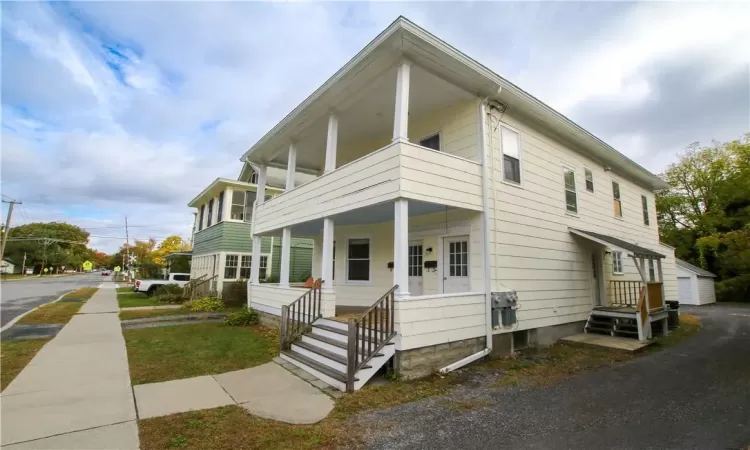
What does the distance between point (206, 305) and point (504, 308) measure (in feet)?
43.2

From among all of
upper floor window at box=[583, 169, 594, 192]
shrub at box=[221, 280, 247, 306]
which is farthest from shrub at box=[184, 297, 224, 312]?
upper floor window at box=[583, 169, 594, 192]

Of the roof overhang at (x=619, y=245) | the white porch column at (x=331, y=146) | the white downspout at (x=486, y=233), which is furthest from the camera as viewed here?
the roof overhang at (x=619, y=245)

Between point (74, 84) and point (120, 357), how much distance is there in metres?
9.22

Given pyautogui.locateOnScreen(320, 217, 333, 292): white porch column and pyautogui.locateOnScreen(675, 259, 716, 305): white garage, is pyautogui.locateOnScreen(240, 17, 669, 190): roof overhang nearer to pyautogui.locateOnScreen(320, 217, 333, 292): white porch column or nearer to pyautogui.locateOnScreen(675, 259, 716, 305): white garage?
pyautogui.locateOnScreen(320, 217, 333, 292): white porch column

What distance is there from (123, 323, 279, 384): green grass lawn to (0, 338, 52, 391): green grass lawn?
5.51ft

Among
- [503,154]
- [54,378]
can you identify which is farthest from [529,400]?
[54,378]

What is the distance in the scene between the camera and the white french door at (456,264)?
8016 millimetres

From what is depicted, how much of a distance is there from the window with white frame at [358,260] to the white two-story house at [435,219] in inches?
1.6

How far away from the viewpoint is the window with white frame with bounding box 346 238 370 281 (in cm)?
1089

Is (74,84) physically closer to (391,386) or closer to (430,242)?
(430,242)

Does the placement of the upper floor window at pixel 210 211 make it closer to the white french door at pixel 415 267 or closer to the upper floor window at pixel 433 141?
the white french door at pixel 415 267

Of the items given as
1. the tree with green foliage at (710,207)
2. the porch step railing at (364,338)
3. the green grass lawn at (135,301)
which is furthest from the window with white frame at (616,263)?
the green grass lawn at (135,301)

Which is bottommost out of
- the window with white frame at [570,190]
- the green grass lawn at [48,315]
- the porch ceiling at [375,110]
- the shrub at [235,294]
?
the green grass lawn at [48,315]

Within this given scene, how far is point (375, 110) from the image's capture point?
28.7ft
